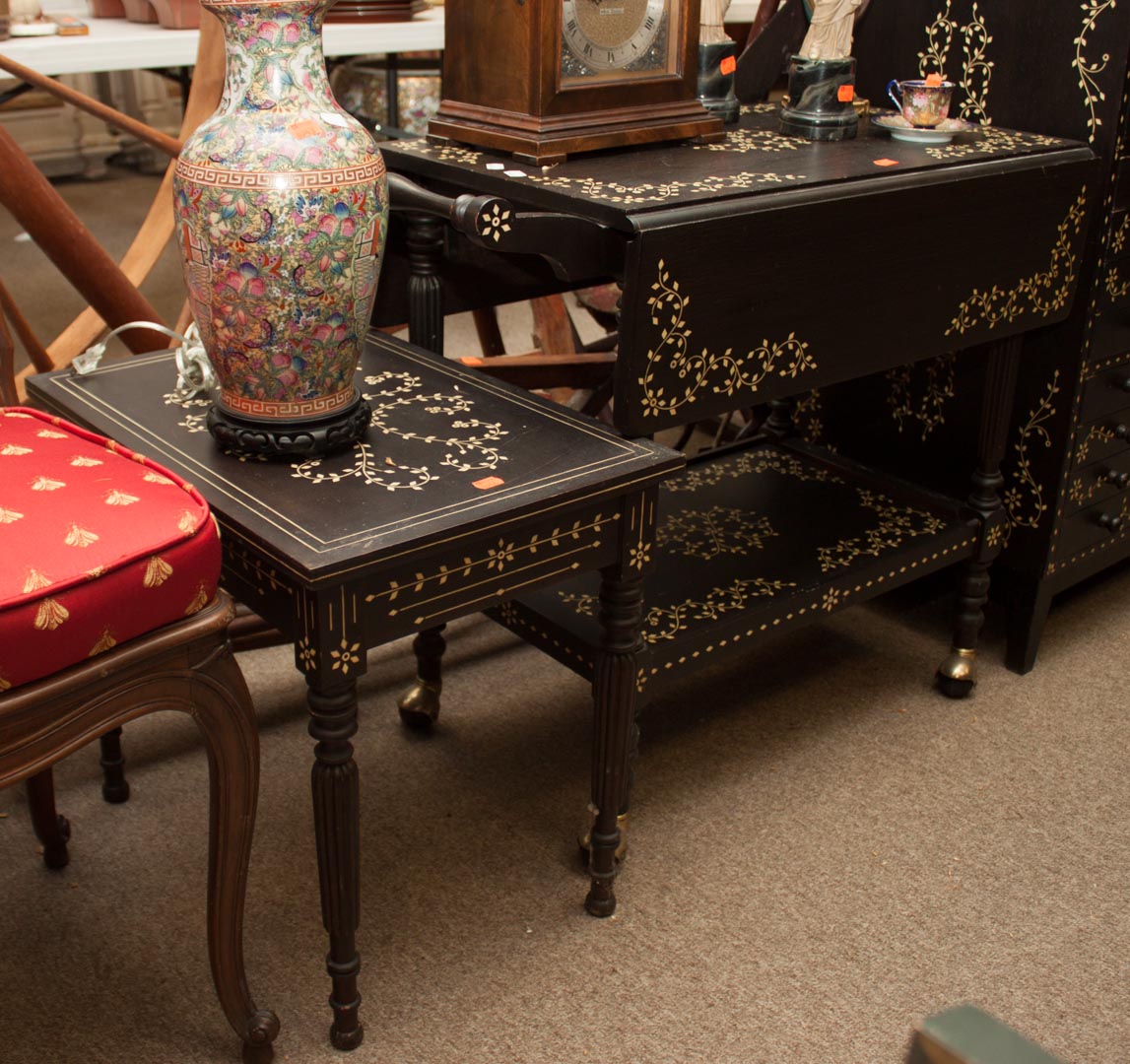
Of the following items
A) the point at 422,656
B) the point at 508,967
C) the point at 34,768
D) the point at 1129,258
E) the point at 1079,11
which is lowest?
the point at 508,967

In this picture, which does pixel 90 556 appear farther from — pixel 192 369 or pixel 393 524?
pixel 192 369

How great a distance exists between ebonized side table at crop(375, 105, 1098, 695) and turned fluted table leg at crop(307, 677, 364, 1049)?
0.41 meters

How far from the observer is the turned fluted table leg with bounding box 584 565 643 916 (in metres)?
1.51

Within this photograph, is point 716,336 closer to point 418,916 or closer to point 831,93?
point 831,93

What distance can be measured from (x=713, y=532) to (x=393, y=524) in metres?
0.87

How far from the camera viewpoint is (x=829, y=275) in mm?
1648

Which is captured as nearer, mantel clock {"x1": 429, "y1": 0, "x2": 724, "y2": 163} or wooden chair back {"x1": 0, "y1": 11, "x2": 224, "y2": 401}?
mantel clock {"x1": 429, "y1": 0, "x2": 724, "y2": 163}

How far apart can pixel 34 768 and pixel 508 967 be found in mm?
656

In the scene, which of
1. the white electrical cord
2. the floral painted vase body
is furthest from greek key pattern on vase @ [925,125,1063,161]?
the white electrical cord

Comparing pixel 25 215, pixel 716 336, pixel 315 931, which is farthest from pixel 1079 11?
pixel 315 931

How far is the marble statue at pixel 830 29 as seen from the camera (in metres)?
1.91

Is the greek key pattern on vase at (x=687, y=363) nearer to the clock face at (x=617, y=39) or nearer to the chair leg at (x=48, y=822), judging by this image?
the clock face at (x=617, y=39)

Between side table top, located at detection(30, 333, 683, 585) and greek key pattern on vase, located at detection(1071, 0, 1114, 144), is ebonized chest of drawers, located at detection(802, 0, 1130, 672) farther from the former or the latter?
side table top, located at detection(30, 333, 683, 585)

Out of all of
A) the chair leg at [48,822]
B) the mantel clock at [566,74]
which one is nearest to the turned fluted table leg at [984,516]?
the mantel clock at [566,74]
